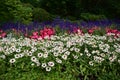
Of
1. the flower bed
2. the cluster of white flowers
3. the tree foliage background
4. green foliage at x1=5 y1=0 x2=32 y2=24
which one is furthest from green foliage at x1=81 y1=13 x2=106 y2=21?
the flower bed

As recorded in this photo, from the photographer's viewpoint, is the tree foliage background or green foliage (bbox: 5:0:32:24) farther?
the tree foliage background

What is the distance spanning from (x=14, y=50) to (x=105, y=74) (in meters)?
1.68

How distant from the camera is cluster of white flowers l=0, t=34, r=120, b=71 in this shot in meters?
6.00

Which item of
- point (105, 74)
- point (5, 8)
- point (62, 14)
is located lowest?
point (62, 14)

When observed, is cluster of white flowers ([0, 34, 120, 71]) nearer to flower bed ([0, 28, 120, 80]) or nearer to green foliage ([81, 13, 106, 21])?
flower bed ([0, 28, 120, 80])

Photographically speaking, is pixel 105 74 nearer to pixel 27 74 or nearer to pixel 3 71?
pixel 27 74

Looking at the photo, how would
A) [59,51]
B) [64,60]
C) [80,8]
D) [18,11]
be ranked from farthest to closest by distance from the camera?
[80,8]
[18,11]
[59,51]
[64,60]

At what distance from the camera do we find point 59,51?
6.16 m

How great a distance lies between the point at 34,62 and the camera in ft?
19.6

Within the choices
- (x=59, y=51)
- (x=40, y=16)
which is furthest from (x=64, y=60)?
(x=40, y=16)

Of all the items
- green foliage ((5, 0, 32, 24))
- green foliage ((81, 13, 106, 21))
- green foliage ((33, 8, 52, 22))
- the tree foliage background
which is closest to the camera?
green foliage ((5, 0, 32, 24))

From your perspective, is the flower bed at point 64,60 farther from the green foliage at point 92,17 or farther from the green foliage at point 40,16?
the green foliage at point 92,17

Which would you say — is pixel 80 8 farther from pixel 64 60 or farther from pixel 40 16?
pixel 64 60

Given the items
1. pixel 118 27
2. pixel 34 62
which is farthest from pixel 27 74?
pixel 118 27
